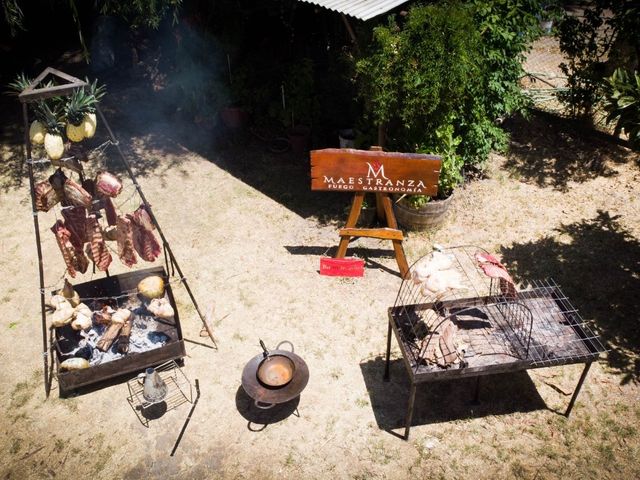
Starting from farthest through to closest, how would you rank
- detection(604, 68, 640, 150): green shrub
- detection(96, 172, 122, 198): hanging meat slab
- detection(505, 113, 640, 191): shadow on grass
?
detection(505, 113, 640, 191): shadow on grass → detection(604, 68, 640, 150): green shrub → detection(96, 172, 122, 198): hanging meat slab

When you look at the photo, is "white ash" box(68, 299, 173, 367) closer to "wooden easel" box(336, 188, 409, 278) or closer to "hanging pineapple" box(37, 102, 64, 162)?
"hanging pineapple" box(37, 102, 64, 162)

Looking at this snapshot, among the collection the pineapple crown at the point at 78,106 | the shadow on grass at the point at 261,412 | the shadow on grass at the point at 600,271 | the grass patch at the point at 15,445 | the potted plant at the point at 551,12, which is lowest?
the grass patch at the point at 15,445

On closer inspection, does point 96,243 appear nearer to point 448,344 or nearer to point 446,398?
point 448,344

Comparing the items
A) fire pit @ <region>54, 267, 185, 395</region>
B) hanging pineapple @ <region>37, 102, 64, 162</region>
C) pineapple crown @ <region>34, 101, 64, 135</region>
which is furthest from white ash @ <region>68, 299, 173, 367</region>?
pineapple crown @ <region>34, 101, 64, 135</region>

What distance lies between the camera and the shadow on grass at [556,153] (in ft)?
34.1

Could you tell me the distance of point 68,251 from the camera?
19.3 feet

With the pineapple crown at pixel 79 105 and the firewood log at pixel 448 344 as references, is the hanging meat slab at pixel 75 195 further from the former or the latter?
the firewood log at pixel 448 344

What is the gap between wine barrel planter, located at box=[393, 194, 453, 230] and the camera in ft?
28.1

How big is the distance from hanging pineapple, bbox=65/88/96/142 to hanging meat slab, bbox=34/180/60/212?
0.68 meters

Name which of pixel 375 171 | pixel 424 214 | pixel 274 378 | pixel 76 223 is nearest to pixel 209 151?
pixel 424 214

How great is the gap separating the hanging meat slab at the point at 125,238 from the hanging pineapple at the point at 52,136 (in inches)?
45.4

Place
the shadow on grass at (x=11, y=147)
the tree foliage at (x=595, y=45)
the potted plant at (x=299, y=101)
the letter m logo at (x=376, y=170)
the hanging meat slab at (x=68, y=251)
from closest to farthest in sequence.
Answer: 1. the hanging meat slab at (x=68, y=251)
2. the letter m logo at (x=376, y=170)
3. the tree foliage at (x=595, y=45)
4. the shadow on grass at (x=11, y=147)
5. the potted plant at (x=299, y=101)

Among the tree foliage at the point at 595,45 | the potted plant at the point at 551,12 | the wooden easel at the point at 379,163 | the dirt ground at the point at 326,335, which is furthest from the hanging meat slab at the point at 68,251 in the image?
the tree foliage at the point at 595,45

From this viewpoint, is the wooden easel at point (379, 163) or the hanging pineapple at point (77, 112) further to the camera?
the wooden easel at point (379, 163)
